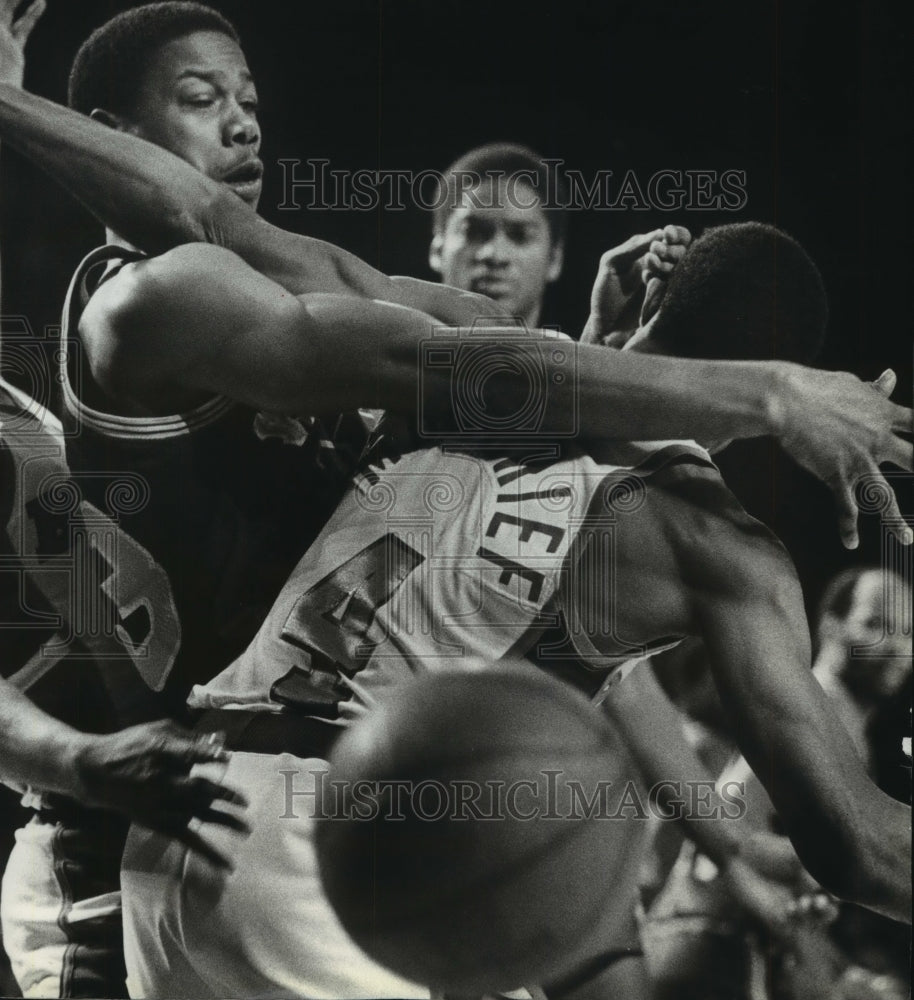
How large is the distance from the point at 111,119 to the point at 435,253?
76cm

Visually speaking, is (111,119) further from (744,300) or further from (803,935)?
(803,935)

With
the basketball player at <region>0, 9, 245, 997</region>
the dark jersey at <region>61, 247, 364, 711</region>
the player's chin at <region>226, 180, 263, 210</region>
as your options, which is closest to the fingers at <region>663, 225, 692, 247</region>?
the dark jersey at <region>61, 247, 364, 711</region>

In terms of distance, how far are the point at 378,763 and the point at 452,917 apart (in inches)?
13.9

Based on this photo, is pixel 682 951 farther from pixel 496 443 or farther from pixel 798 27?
pixel 798 27

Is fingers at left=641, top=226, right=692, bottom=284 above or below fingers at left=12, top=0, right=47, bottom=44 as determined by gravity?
below

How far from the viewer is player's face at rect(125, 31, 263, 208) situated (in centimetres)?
243

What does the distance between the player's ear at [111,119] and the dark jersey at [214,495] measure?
0.86ft

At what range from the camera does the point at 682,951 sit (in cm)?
237

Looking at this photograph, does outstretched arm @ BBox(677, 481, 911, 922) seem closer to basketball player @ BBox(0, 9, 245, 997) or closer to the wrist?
basketball player @ BBox(0, 9, 245, 997)

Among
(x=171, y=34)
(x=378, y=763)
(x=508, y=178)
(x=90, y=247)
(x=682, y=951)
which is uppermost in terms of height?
Answer: (x=171, y=34)

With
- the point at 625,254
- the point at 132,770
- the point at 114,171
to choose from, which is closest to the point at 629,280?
the point at 625,254

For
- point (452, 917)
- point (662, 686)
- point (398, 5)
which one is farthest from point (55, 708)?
point (398, 5)

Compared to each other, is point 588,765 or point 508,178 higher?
point 508,178

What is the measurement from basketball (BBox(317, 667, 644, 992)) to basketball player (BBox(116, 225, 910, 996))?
6 centimetres
